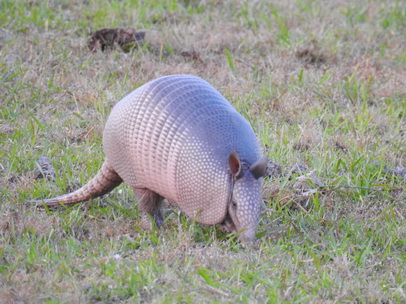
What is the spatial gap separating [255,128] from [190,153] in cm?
227

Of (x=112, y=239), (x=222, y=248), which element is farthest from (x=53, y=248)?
(x=222, y=248)

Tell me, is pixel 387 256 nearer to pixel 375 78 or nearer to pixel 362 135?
pixel 362 135

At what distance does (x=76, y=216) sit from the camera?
182 inches

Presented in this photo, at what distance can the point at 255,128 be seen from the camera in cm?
→ 627

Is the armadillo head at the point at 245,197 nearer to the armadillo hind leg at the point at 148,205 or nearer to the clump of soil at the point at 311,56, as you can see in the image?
the armadillo hind leg at the point at 148,205

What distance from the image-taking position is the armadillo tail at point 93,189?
15.3 feet

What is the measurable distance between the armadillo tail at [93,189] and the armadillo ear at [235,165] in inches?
39.8

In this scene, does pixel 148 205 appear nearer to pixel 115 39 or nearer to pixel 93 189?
pixel 93 189

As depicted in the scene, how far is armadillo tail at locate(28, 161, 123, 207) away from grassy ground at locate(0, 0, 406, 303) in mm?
96

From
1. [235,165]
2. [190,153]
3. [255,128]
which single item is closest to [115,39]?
[255,128]

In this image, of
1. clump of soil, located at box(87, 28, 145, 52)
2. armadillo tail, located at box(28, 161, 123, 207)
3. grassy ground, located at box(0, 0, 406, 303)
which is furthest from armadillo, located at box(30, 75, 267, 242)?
clump of soil, located at box(87, 28, 145, 52)

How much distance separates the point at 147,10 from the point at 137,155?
4.42 meters

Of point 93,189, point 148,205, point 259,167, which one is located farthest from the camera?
point 93,189

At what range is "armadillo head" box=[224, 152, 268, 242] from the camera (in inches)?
156
